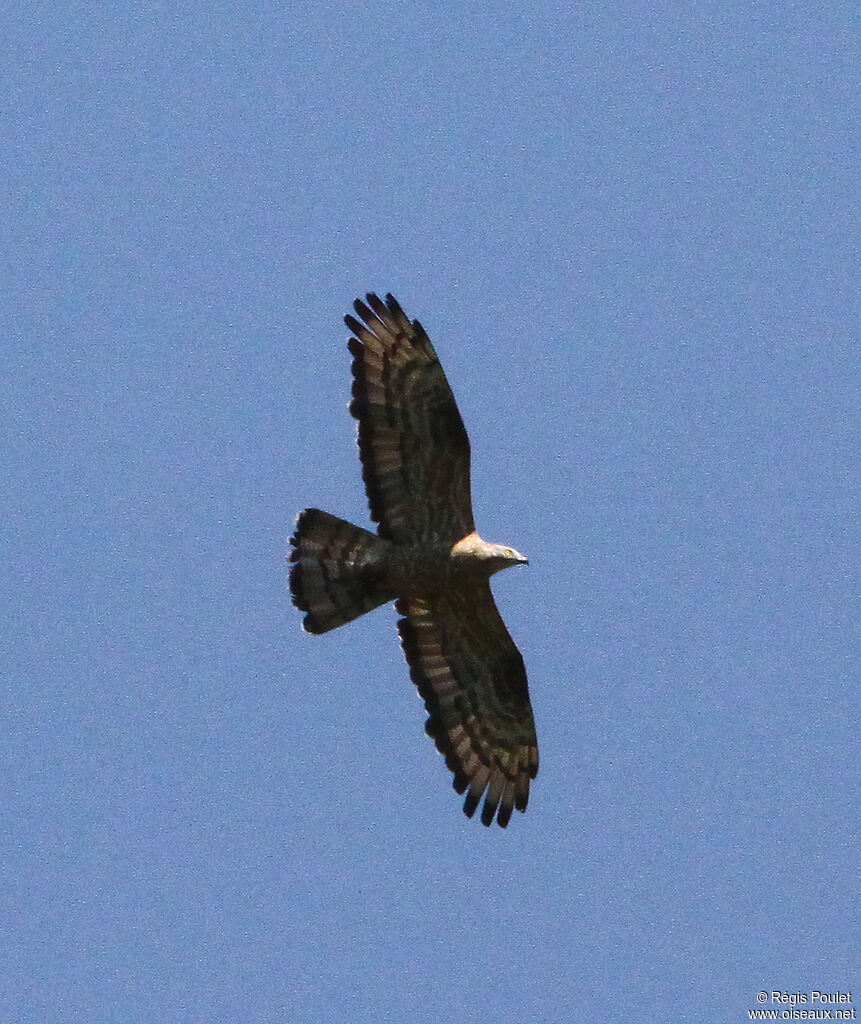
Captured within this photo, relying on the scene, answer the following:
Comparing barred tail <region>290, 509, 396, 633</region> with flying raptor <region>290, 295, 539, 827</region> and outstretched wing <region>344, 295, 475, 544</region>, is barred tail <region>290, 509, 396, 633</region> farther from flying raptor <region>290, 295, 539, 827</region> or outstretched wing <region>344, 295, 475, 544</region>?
outstretched wing <region>344, 295, 475, 544</region>

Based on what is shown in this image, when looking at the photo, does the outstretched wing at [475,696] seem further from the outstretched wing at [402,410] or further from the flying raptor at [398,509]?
the outstretched wing at [402,410]

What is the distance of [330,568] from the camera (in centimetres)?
1788

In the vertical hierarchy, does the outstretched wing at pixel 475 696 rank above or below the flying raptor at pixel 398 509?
below

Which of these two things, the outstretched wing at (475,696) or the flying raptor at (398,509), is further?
the outstretched wing at (475,696)

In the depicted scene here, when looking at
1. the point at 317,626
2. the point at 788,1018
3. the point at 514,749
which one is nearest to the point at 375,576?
the point at 317,626

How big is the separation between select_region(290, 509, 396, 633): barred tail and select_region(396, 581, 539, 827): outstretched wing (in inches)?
22.0

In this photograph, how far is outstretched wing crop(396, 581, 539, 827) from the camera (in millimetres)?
18344

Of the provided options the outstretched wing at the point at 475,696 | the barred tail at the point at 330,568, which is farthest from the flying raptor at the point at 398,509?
the outstretched wing at the point at 475,696

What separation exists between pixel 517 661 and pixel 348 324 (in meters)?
3.04

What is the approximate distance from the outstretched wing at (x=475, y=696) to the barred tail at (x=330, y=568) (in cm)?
Answer: 56

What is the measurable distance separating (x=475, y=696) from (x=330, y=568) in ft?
5.52

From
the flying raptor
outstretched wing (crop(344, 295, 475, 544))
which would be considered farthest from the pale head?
outstretched wing (crop(344, 295, 475, 544))

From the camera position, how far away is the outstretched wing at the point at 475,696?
60.2ft

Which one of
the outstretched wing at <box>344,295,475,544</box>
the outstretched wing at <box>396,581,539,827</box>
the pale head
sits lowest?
the outstretched wing at <box>396,581,539,827</box>
